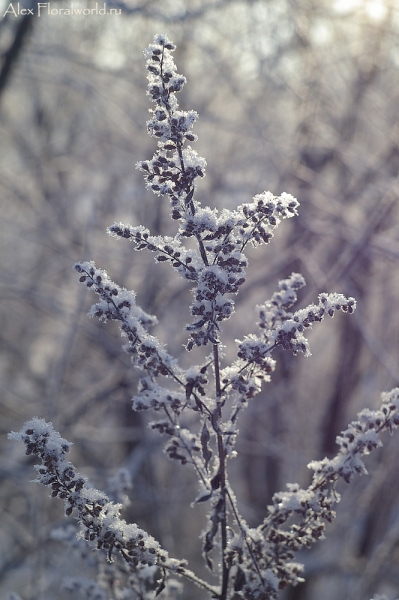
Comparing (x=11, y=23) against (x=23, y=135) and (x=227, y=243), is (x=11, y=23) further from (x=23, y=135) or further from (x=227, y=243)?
(x=23, y=135)

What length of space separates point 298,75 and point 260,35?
586 millimetres

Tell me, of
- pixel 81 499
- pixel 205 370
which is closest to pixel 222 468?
pixel 205 370

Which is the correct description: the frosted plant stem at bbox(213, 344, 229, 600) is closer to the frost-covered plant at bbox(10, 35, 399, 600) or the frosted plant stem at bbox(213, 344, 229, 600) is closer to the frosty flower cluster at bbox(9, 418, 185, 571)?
the frost-covered plant at bbox(10, 35, 399, 600)

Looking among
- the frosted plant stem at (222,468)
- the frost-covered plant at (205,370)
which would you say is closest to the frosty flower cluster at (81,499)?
the frost-covered plant at (205,370)

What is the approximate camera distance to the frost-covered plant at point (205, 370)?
3.87 ft

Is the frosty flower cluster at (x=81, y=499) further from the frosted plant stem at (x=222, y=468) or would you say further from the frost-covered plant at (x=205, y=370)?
the frosted plant stem at (x=222, y=468)

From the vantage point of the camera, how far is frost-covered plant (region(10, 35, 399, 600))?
1180mm

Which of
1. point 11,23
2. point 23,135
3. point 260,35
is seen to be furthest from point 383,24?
point 23,135

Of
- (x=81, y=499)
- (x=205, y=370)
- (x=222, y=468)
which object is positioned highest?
(x=205, y=370)

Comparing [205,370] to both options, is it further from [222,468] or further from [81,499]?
[81,499]

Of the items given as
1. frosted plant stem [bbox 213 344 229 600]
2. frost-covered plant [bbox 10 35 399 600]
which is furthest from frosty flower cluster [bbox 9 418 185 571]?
frosted plant stem [bbox 213 344 229 600]

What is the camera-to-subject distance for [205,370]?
1.29m

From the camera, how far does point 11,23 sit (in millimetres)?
3584

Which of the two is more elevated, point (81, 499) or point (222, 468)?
point (222, 468)
